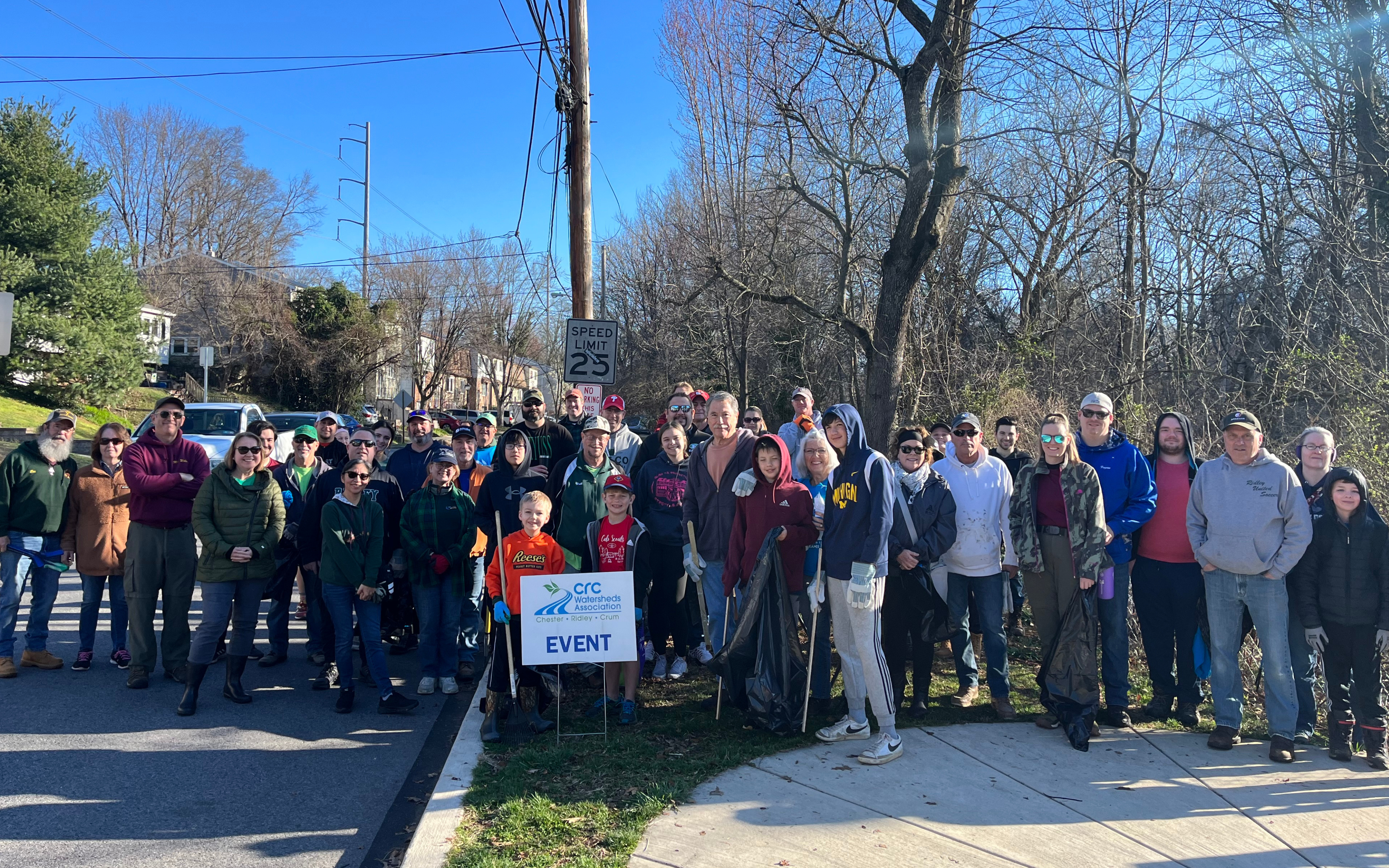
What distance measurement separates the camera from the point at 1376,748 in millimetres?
5262

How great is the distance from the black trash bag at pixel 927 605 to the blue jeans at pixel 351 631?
12.6 feet

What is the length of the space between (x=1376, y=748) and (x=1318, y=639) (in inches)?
26.8

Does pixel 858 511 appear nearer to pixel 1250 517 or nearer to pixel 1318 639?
pixel 1250 517

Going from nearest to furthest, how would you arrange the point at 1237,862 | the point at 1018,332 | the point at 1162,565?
the point at 1237,862, the point at 1162,565, the point at 1018,332

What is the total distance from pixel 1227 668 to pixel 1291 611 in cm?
53

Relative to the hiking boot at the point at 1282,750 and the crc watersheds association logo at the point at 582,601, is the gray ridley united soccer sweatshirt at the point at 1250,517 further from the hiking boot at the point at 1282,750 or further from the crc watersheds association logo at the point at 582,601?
the crc watersheds association logo at the point at 582,601

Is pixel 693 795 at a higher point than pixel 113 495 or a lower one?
lower

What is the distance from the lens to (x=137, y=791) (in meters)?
4.95

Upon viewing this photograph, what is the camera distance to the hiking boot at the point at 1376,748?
5.25 m

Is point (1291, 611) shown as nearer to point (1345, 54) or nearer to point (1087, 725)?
point (1087, 725)

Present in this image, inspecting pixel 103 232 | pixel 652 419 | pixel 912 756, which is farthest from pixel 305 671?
pixel 103 232

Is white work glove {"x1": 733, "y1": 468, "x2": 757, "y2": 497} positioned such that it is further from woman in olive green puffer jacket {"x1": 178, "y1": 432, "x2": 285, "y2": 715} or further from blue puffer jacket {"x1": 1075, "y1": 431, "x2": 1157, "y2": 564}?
woman in olive green puffer jacket {"x1": 178, "y1": 432, "x2": 285, "y2": 715}

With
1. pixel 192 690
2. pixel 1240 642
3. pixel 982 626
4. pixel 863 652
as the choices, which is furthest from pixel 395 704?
pixel 1240 642

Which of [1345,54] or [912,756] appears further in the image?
[1345,54]
